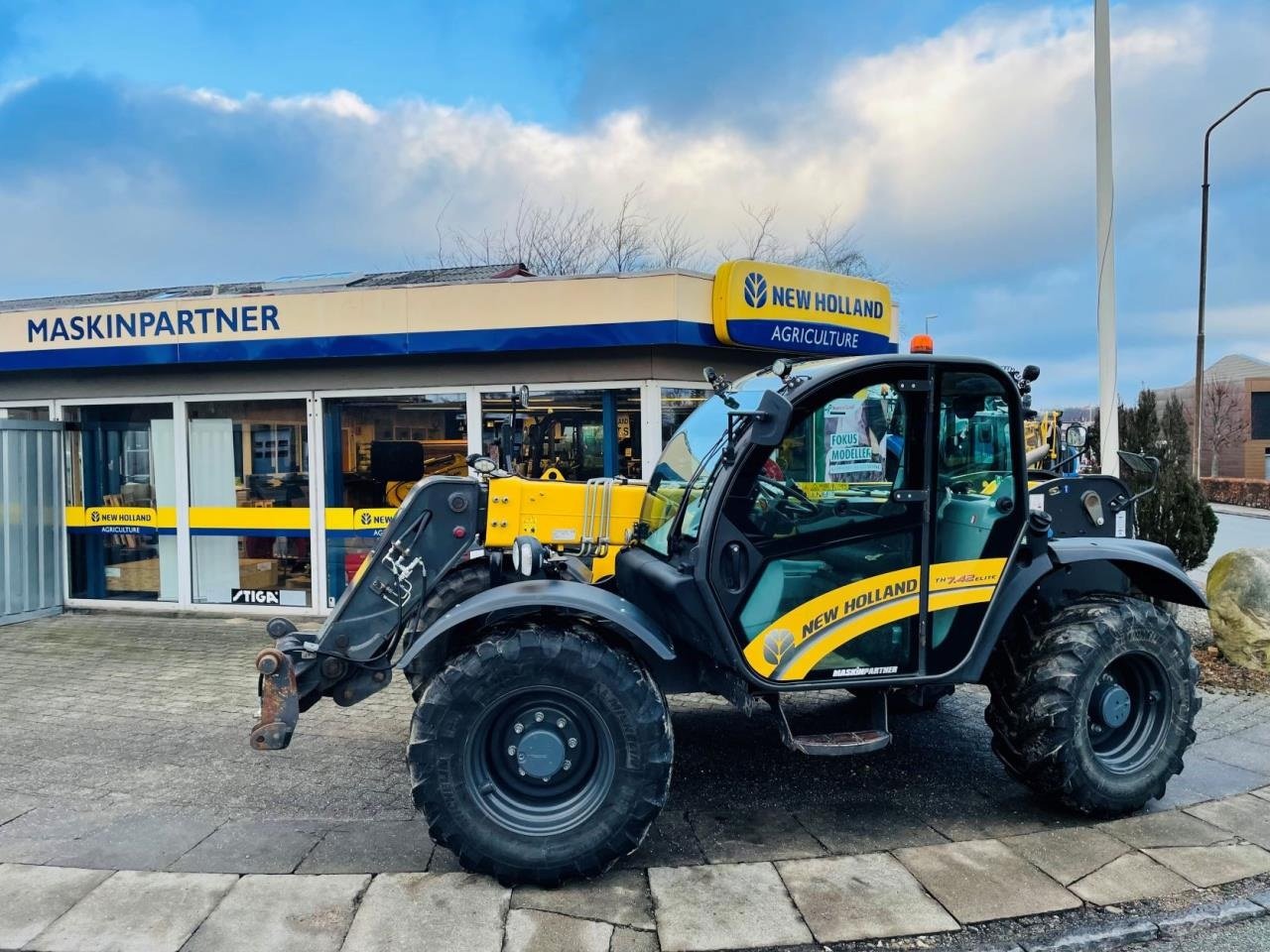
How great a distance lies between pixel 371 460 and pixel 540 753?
6.40 metres

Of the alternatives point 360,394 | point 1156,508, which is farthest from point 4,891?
point 1156,508

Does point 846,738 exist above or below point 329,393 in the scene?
below

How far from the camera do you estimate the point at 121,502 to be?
1044 cm

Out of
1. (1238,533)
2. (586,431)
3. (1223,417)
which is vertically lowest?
(1238,533)

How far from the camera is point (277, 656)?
406 cm

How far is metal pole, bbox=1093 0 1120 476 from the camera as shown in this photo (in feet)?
25.3

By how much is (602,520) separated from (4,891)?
317 centimetres

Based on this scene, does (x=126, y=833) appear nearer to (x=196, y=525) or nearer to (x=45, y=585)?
(x=196, y=525)

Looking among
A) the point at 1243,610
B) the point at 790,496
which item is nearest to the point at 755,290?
the point at 1243,610

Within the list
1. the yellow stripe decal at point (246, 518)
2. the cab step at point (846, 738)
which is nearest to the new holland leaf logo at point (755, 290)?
the yellow stripe decal at point (246, 518)

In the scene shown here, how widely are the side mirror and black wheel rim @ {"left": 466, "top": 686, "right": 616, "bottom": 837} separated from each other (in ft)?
4.36

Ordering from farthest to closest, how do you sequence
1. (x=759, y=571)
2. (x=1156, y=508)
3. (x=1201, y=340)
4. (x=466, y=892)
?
(x=1201, y=340) < (x=1156, y=508) < (x=759, y=571) < (x=466, y=892)

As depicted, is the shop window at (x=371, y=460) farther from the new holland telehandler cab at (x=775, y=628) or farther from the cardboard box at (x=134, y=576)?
the new holland telehandler cab at (x=775, y=628)

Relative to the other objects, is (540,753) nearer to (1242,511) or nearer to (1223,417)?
(1242,511)
